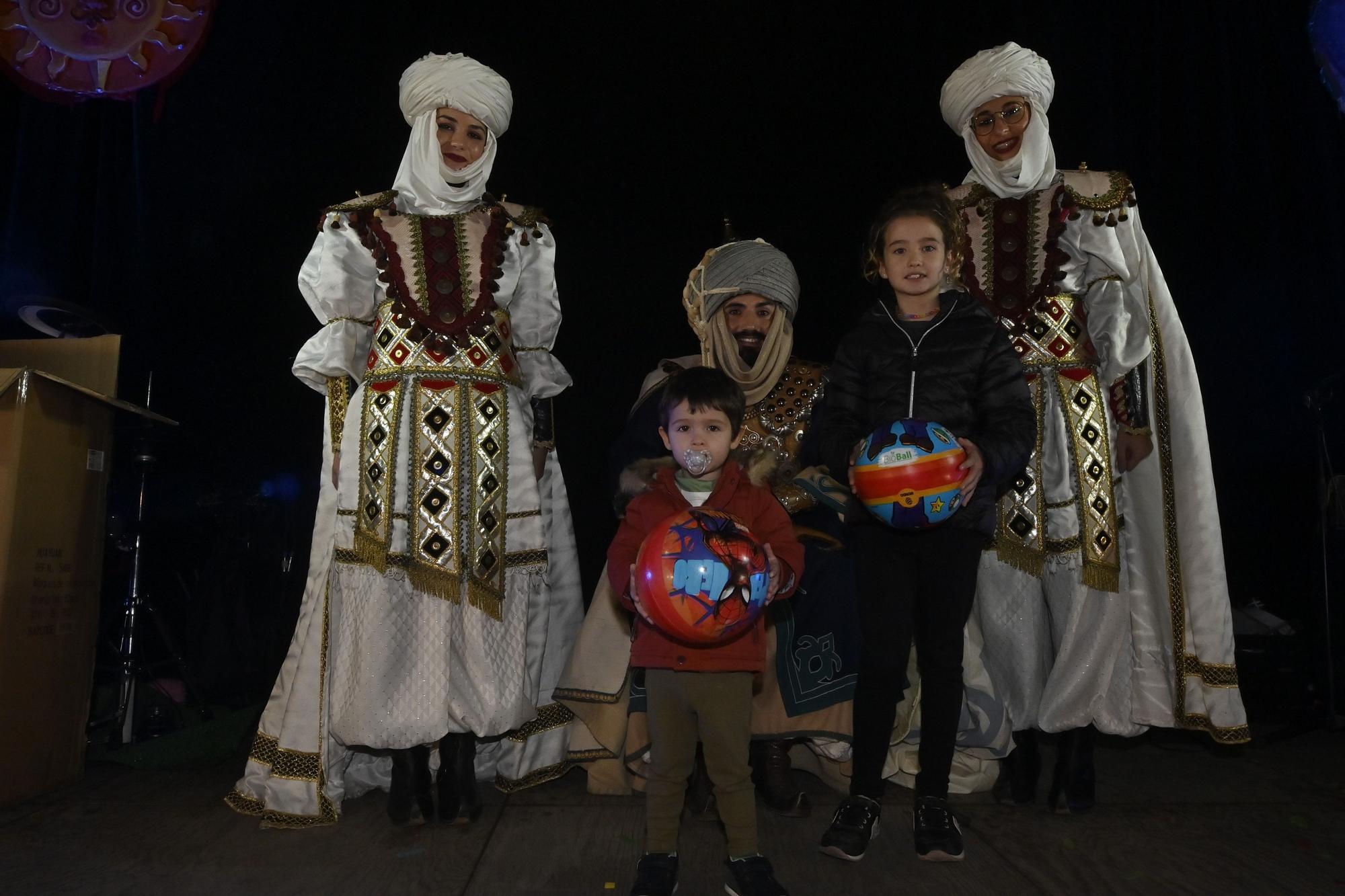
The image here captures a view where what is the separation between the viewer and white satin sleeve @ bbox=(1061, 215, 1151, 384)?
2561 millimetres

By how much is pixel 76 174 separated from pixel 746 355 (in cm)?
279

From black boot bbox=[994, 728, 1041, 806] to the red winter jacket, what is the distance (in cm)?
100

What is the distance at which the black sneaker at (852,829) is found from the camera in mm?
2084

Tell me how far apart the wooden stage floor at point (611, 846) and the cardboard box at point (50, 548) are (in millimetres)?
169

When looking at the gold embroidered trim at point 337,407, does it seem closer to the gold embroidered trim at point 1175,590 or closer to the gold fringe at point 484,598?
the gold fringe at point 484,598

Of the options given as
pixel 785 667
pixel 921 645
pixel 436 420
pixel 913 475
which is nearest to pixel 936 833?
pixel 921 645

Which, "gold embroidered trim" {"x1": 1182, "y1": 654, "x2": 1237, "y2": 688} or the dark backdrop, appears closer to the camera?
"gold embroidered trim" {"x1": 1182, "y1": 654, "x2": 1237, "y2": 688}

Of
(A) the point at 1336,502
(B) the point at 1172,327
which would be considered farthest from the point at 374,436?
(A) the point at 1336,502

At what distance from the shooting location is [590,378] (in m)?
4.04

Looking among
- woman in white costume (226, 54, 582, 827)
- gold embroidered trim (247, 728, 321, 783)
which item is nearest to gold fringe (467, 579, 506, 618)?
woman in white costume (226, 54, 582, 827)

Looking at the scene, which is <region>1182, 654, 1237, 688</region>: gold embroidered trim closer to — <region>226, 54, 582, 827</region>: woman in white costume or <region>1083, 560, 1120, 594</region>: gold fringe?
<region>1083, 560, 1120, 594</region>: gold fringe

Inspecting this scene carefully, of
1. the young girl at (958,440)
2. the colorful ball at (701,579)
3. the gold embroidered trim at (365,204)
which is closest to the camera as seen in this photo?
the colorful ball at (701,579)

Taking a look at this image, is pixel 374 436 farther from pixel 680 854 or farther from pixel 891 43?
pixel 891 43

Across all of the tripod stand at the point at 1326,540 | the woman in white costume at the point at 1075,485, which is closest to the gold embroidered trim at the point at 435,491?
the woman in white costume at the point at 1075,485
